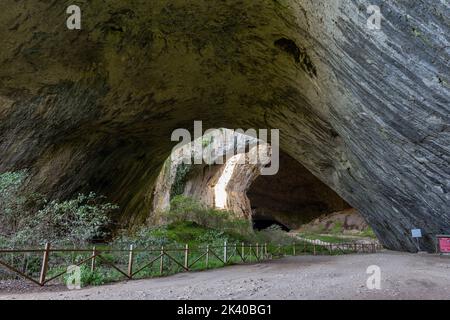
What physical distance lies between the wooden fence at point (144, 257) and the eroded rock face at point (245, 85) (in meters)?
3.80

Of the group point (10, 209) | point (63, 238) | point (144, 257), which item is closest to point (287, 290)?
point (144, 257)

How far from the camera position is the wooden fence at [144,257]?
7.50 meters

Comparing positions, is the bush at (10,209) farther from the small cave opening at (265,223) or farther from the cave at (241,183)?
the small cave opening at (265,223)

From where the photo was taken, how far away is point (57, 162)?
12047mm

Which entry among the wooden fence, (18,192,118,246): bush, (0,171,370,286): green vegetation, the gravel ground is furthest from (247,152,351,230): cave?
the gravel ground

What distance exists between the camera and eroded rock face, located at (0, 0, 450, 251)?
674cm

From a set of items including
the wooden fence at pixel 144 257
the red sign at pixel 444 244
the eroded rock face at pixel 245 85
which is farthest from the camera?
the red sign at pixel 444 244

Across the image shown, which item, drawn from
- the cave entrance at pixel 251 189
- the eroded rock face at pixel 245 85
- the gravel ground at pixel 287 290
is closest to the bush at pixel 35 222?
the eroded rock face at pixel 245 85

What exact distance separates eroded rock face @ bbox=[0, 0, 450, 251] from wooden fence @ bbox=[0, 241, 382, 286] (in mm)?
3798

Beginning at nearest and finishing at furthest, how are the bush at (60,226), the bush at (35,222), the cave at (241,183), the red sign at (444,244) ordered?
the bush at (35,222), the bush at (60,226), the red sign at (444,244), the cave at (241,183)

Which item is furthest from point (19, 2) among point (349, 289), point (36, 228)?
point (349, 289)

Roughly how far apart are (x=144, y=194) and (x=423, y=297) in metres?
18.2
